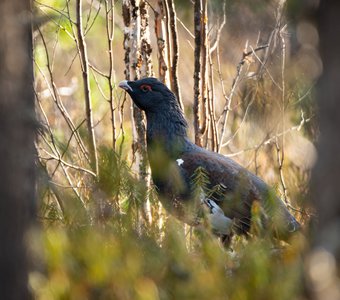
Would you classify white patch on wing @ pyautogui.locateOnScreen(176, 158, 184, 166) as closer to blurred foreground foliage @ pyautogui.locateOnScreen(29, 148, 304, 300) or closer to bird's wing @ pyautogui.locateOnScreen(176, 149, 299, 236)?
bird's wing @ pyautogui.locateOnScreen(176, 149, 299, 236)

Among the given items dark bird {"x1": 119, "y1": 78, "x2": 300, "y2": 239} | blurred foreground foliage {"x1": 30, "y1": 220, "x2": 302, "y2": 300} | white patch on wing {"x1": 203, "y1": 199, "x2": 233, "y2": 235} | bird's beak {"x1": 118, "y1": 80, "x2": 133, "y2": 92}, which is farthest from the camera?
bird's beak {"x1": 118, "y1": 80, "x2": 133, "y2": 92}

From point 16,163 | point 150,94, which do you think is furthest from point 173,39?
point 16,163

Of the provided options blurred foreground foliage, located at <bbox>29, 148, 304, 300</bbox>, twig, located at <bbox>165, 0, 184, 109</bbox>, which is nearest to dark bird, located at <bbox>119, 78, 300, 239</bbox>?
twig, located at <bbox>165, 0, 184, 109</bbox>

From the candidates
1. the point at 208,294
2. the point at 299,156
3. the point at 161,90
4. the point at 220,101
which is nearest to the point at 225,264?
the point at 208,294

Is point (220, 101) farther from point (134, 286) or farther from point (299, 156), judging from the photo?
point (134, 286)

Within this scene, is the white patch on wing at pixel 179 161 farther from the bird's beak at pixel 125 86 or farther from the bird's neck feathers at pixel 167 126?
the bird's beak at pixel 125 86

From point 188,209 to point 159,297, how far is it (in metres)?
1.46

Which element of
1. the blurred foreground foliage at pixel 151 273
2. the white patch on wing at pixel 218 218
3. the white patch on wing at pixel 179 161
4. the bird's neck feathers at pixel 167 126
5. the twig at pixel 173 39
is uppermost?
the twig at pixel 173 39

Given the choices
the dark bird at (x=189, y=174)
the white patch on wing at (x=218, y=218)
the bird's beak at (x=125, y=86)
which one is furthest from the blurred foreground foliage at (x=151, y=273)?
the bird's beak at (x=125, y=86)

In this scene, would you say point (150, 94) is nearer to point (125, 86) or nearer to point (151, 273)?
point (125, 86)

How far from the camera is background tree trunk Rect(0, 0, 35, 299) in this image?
4.08m

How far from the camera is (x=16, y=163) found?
4117 mm

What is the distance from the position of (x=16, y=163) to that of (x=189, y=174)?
3.77 meters

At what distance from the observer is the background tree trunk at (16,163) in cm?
408
